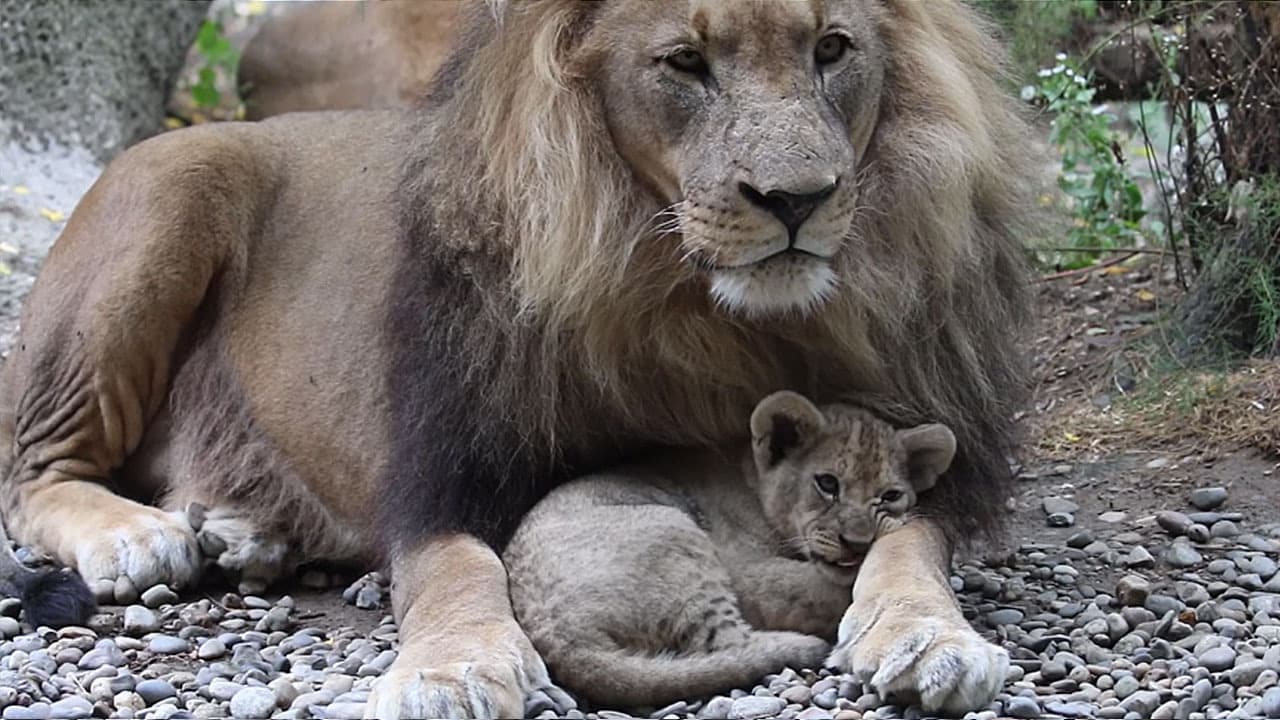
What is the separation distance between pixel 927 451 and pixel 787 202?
730 millimetres

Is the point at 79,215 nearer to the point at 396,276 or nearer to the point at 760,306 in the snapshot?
the point at 396,276

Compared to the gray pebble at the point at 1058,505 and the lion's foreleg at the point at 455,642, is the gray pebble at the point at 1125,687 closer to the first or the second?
the lion's foreleg at the point at 455,642

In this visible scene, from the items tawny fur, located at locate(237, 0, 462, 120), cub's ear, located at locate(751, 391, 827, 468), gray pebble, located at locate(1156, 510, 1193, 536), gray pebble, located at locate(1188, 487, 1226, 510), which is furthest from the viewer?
tawny fur, located at locate(237, 0, 462, 120)

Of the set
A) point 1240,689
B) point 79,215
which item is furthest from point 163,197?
point 1240,689

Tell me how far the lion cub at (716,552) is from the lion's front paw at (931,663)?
0.72 feet

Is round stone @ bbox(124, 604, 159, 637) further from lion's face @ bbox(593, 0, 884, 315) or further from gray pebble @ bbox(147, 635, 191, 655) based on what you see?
lion's face @ bbox(593, 0, 884, 315)

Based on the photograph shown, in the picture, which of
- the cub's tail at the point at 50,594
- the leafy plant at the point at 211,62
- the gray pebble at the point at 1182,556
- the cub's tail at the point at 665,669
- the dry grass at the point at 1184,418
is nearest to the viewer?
the cub's tail at the point at 665,669

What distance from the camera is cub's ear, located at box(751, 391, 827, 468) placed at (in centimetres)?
397

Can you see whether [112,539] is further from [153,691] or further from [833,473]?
[833,473]

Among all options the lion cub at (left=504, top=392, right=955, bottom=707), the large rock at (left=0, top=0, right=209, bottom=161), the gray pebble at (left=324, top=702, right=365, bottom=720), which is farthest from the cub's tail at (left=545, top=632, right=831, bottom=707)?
the large rock at (left=0, top=0, right=209, bottom=161)


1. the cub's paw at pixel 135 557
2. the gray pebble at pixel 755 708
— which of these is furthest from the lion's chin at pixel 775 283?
the cub's paw at pixel 135 557

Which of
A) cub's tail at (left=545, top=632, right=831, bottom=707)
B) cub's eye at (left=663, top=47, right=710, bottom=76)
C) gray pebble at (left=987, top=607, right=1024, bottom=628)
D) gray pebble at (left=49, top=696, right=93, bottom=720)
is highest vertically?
cub's eye at (left=663, top=47, right=710, bottom=76)

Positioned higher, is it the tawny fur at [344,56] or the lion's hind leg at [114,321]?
the tawny fur at [344,56]

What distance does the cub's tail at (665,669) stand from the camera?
3627 mm
